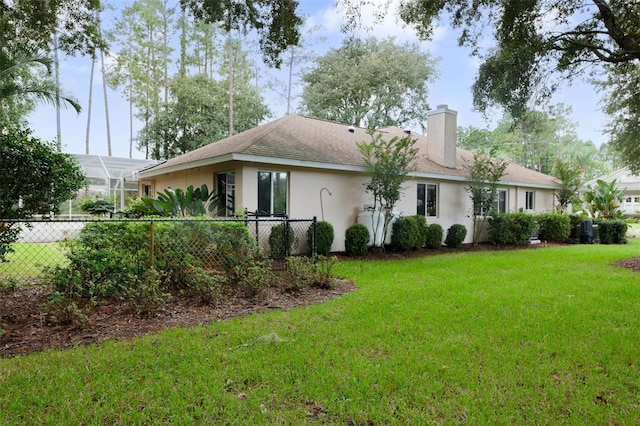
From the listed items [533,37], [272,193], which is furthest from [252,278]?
[533,37]

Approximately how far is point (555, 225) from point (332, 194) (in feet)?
34.8

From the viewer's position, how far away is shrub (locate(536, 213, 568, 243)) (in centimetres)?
1609

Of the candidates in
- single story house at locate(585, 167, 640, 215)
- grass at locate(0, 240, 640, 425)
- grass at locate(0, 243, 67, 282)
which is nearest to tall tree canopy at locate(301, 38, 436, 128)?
grass at locate(0, 243, 67, 282)

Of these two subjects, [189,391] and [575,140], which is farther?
[575,140]

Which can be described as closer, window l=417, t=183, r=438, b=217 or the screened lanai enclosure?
window l=417, t=183, r=438, b=217

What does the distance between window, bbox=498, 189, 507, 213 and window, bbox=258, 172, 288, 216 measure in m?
10.3

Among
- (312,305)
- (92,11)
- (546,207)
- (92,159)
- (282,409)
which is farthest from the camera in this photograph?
(92,159)

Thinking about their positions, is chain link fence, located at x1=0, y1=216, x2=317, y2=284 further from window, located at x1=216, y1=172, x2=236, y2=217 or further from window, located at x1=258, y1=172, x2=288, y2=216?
window, located at x1=216, y1=172, x2=236, y2=217

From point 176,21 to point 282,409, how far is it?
31.8 m

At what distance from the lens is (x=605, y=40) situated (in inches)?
370

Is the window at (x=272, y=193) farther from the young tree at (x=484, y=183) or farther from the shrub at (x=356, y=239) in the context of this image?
the young tree at (x=484, y=183)

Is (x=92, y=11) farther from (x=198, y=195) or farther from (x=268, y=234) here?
(x=268, y=234)

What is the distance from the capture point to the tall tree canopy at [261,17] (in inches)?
341

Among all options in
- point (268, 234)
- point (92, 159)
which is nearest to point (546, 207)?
point (268, 234)
